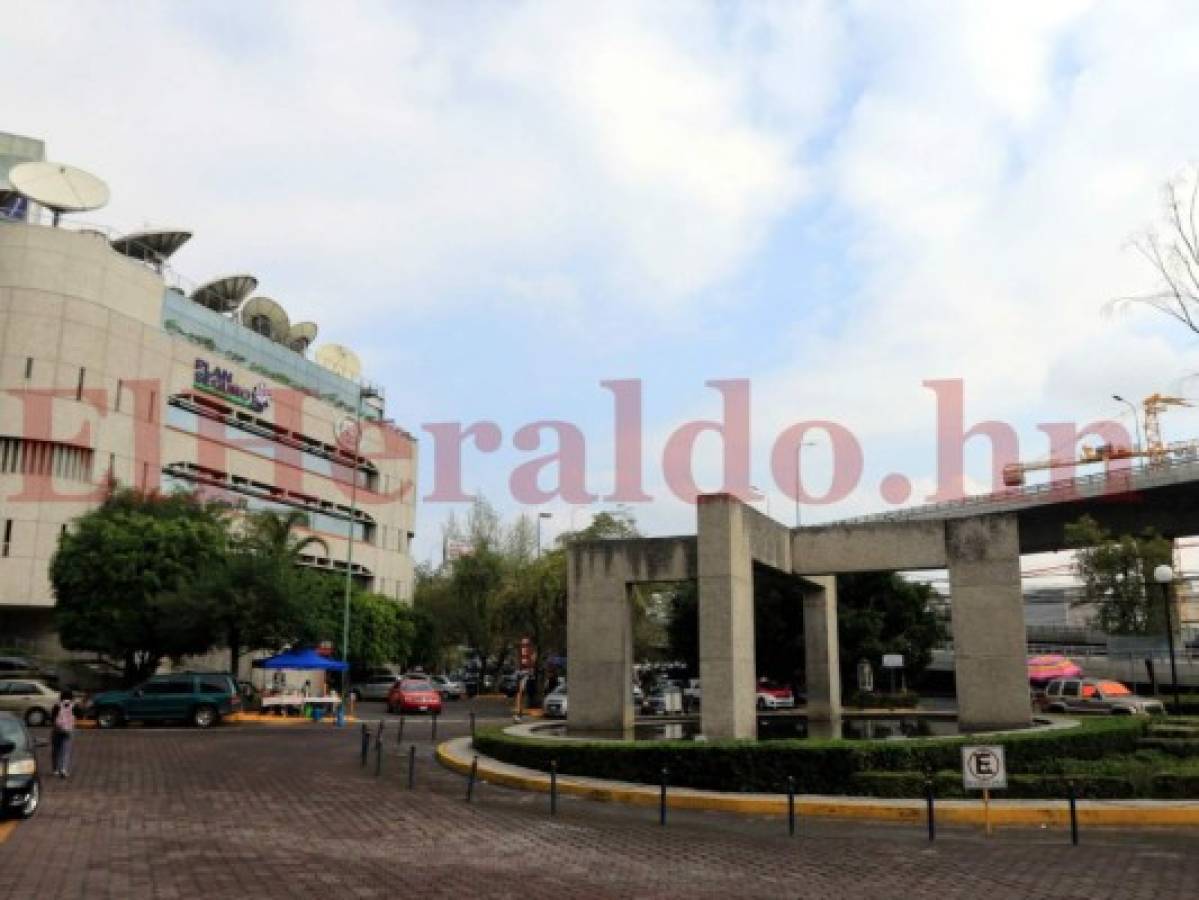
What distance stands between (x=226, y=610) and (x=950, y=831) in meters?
33.1

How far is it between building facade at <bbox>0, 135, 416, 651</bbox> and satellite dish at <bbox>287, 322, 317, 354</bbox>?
7.71ft

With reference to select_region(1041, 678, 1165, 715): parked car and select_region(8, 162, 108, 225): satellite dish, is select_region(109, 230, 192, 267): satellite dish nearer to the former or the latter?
select_region(8, 162, 108, 225): satellite dish

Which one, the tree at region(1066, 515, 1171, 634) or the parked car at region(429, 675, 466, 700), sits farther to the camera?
the parked car at region(429, 675, 466, 700)

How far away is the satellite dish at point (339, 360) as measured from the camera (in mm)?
86188

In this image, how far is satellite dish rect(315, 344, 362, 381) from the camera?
86.2m

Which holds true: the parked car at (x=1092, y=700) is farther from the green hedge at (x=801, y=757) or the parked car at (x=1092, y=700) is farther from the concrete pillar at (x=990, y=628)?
the green hedge at (x=801, y=757)

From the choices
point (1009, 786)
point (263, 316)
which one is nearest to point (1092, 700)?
point (1009, 786)

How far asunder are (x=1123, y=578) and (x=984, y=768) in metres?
32.8

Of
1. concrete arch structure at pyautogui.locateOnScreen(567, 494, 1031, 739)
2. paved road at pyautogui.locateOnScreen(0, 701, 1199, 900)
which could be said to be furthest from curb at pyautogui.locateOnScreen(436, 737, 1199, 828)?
concrete arch structure at pyautogui.locateOnScreen(567, 494, 1031, 739)

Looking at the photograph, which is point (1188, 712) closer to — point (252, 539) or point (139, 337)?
point (252, 539)

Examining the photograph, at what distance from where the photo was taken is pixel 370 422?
8350 cm

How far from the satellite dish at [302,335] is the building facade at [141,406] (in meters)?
2.35

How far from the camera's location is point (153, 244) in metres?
67.5

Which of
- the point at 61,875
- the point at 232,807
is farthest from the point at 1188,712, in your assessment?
the point at 61,875
